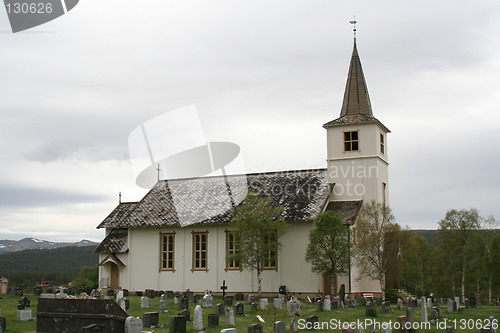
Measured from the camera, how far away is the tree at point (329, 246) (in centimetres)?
3164

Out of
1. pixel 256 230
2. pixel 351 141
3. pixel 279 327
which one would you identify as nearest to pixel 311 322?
pixel 279 327

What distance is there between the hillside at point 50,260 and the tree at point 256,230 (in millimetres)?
79718

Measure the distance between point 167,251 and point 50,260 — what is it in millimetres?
81789

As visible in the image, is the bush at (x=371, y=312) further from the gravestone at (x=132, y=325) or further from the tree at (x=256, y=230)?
the gravestone at (x=132, y=325)

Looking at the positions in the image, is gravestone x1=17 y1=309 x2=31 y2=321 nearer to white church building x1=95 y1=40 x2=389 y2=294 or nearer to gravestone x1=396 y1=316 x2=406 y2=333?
gravestone x1=396 y1=316 x2=406 y2=333

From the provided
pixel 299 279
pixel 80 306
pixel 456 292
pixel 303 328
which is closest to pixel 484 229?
pixel 456 292

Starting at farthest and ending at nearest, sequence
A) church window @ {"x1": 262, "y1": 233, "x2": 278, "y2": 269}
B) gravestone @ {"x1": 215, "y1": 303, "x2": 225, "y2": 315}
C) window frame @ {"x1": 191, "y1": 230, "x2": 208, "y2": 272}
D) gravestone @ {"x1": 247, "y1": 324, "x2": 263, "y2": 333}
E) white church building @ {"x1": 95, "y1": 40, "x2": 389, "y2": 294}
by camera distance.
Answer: window frame @ {"x1": 191, "y1": 230, "x2": 208, "y2": 272}, white church building @ {"x1": 95, "y1": 40, "x2": 389, "y2": 294}, church window @ {"x1": 262, "y1": 233, "x2": 278, "y2": 269}, gravestone @ {"x1": 215, "y1": 303, "x2": 225, "y2": 315}, gravestone @ {"x1": 247, "y1": 324, "x2": 263, "y2": 333}

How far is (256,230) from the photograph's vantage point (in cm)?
3322

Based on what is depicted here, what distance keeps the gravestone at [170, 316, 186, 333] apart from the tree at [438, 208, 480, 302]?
94.6 feet

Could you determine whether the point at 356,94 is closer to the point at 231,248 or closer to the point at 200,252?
the point at 231,248

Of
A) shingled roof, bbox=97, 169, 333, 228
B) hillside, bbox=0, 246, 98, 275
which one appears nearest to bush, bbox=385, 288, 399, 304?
shingled roof, bbox=97, 169, 333, 228

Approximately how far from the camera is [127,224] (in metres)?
38.8

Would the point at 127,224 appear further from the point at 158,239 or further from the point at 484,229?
the point at 484,229

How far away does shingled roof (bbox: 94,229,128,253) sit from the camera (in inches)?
1574
